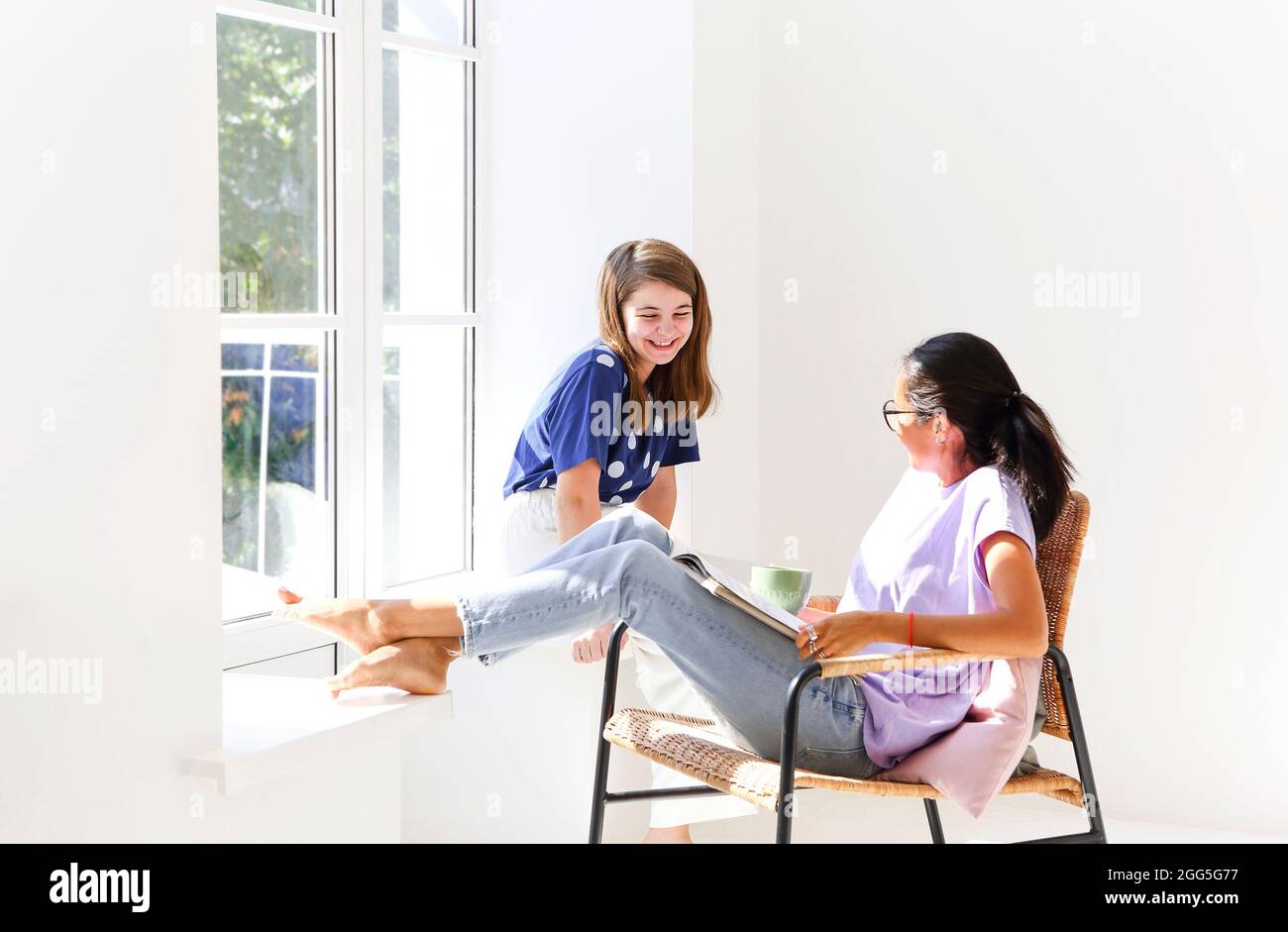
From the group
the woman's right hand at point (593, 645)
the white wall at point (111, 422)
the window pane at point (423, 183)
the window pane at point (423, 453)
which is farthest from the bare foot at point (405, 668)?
the window pane at point (423, 183)

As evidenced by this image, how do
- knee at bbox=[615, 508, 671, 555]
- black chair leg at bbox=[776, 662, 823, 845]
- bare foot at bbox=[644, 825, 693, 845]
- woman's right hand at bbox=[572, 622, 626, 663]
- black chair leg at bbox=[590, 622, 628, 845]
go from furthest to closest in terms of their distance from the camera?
bare foot at bbox=[644, 825, 693, 845] < woman's right hand at bbox=[572, 622, 626, 663] < black chair leg at bbox=[590, 622, 628, 845] < knee at bbox=[615, 508, 671, 555] < black chair leg at bbox=[776, 662, 823, 845]

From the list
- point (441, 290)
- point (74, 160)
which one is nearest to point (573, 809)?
point (441, 290)

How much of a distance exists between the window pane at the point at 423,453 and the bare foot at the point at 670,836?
72 centimetres

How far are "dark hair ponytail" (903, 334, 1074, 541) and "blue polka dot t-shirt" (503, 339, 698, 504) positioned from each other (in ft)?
2.01

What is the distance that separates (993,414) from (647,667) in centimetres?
84

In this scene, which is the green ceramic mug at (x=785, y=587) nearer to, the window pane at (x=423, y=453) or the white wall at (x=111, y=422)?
the white wall at (x=111, y=422)

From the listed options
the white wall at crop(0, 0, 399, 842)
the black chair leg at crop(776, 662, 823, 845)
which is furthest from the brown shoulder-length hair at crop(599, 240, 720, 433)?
the white wall at crop(0, 0, 399, 842)

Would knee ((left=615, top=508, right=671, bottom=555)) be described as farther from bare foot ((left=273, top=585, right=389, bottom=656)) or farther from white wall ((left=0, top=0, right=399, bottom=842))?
white wall ((left=0, top=0, right=399, bottom=842))

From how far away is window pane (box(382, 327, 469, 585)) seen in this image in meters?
2.73

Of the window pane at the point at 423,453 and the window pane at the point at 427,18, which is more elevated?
the window pane at the point at 427,18

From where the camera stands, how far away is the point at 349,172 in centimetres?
256

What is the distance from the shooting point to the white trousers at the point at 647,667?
8.13 ft

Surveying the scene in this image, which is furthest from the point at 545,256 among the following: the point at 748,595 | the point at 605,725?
the point at 748,595
